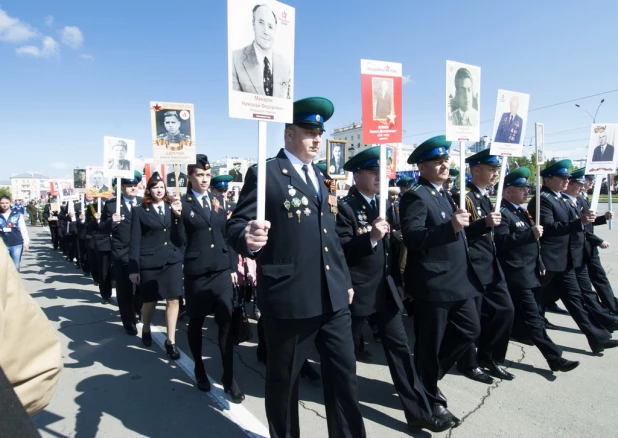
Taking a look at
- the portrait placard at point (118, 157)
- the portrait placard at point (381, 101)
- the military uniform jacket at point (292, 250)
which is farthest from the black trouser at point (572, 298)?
the portrait placard at point (118, 157)

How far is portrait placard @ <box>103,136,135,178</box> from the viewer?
5.77 metres

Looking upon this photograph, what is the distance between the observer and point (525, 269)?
429 cm

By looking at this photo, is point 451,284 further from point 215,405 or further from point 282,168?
point 215,405

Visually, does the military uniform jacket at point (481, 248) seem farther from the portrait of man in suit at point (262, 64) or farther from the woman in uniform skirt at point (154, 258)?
the woman in uniform skirt at point (154, 258)

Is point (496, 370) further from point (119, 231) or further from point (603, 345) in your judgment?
point (119, 231)

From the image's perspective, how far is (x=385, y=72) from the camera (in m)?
2.93

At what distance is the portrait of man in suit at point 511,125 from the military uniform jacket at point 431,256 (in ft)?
3.62

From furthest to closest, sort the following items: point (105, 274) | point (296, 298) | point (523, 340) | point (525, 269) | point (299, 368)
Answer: point (105, 274) → point (523, 340) → point (525, 269) → point (299, 368) → point (296, 298)

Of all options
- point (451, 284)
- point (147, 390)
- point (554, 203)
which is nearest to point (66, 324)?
point (147, 390)

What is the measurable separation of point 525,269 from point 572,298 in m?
0.95

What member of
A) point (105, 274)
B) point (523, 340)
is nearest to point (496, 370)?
point (523, 340)

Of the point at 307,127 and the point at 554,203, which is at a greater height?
the point at 307,127

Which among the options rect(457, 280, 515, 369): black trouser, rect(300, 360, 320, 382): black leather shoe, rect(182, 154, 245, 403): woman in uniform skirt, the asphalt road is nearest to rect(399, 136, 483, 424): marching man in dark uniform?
the asphalt road

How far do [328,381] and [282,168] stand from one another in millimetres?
1426
